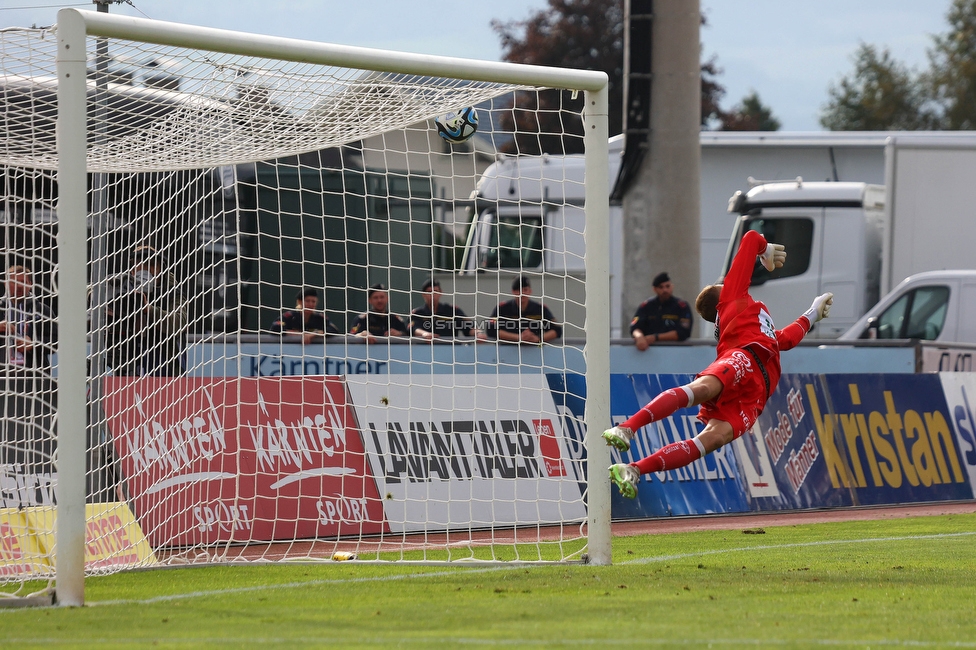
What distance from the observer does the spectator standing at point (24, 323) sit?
845 cm

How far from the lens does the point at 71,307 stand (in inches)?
237

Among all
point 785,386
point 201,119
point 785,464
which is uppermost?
point 201,119

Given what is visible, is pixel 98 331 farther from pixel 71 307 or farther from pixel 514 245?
pixel 514 245

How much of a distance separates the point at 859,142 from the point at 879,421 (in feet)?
26.2

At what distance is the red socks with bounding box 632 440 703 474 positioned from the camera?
743cm

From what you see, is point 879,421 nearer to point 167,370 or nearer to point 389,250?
point 389,250

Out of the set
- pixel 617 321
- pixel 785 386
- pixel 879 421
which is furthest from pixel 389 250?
pixel 617 321

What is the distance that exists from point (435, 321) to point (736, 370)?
13.0 feet

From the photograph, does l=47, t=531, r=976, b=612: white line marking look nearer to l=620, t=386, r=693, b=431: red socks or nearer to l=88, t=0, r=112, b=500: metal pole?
l=620, t=386, r=693, b=431: red socks

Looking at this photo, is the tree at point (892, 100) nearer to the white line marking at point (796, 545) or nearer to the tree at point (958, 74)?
the tree at point (958, 74)

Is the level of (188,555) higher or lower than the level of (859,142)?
lower

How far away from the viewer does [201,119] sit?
25.9ft

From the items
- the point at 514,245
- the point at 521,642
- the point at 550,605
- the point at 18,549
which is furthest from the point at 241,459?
the point at 514,245

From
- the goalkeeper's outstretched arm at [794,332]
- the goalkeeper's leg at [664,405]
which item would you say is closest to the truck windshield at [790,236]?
the goalkeeper's outstretched arm at [794,332]
